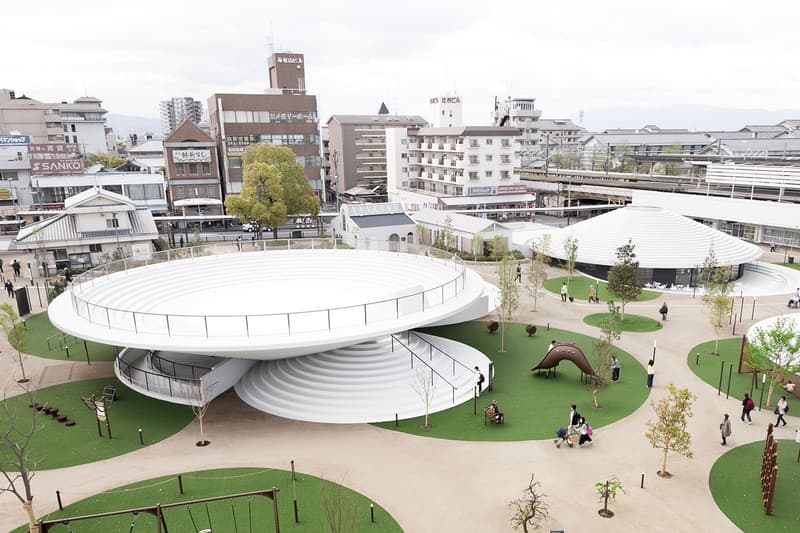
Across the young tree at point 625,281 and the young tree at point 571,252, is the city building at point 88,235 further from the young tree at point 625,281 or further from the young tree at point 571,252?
the young tree at point 625,281

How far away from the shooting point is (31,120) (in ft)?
297

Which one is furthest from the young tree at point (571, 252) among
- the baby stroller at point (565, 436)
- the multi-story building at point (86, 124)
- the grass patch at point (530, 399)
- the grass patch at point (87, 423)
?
the multi-story building at point (86, 124)

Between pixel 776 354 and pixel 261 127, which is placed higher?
pixel 261 127

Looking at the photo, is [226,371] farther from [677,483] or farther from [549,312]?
[549,312]

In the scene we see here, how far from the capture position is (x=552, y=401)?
19.9m

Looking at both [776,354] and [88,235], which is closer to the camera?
[776,354]

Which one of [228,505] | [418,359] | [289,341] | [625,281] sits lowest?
[228,505]

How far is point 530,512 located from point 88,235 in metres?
42.9

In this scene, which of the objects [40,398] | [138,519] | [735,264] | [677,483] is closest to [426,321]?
[677,483]

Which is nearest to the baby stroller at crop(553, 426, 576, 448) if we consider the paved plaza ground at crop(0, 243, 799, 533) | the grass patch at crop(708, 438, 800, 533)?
the paved plaza ground at crop(0, 243, 799, 533)

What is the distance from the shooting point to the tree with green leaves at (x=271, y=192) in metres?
45.4

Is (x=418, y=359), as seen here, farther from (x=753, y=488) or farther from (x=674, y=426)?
(x=753, y=488)

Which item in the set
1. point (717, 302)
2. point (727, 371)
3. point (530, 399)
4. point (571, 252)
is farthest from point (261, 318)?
point (571, 252)

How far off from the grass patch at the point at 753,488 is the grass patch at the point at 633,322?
449 inches
